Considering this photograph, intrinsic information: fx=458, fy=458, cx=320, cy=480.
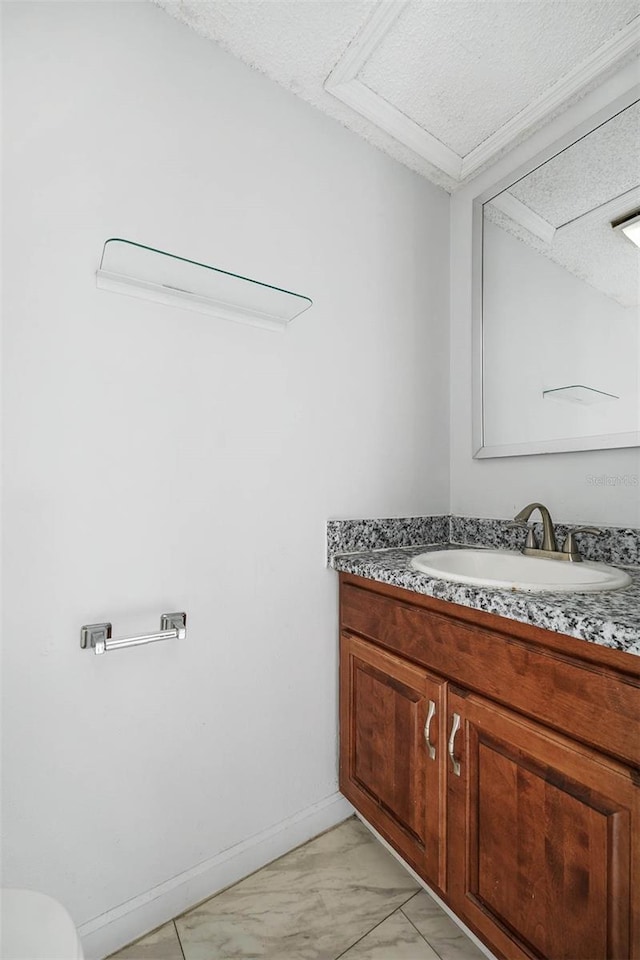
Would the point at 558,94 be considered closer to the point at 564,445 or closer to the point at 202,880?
the point at 564,445

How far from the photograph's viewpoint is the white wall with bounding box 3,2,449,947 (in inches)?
38.1

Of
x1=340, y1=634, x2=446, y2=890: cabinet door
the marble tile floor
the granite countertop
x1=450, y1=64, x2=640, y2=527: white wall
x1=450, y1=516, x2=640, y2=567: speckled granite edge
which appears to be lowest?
the marble tile floor

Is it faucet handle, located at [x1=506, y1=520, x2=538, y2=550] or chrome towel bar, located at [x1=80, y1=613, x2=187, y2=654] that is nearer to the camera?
chrome towel bar, located at [x1=80, y1=613, x2=187, y2=654]

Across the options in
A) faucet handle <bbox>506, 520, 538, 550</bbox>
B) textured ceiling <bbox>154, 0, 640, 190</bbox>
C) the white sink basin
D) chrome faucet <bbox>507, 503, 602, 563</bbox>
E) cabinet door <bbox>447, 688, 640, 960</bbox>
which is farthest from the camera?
faucet handle <bbox>506, 520, 538, 550</bbox>

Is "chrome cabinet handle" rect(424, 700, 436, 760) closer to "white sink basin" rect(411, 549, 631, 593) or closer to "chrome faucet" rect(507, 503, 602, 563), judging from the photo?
"white sink basin" rect(411, 549, 631, 593)

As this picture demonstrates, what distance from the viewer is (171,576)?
3.73 feet

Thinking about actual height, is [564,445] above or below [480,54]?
below

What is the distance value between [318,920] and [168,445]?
4.01ft

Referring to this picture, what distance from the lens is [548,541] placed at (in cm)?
131

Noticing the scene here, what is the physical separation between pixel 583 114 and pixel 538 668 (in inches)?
61.2

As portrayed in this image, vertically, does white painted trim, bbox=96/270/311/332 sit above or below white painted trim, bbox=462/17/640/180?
below

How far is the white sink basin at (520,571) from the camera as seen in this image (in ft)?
3.08

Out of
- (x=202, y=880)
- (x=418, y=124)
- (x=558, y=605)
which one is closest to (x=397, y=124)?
(x=418, y=124)

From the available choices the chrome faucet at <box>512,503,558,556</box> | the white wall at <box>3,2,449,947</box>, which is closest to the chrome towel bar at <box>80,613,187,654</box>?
the white wall at <box>3,2,449,947</box>
